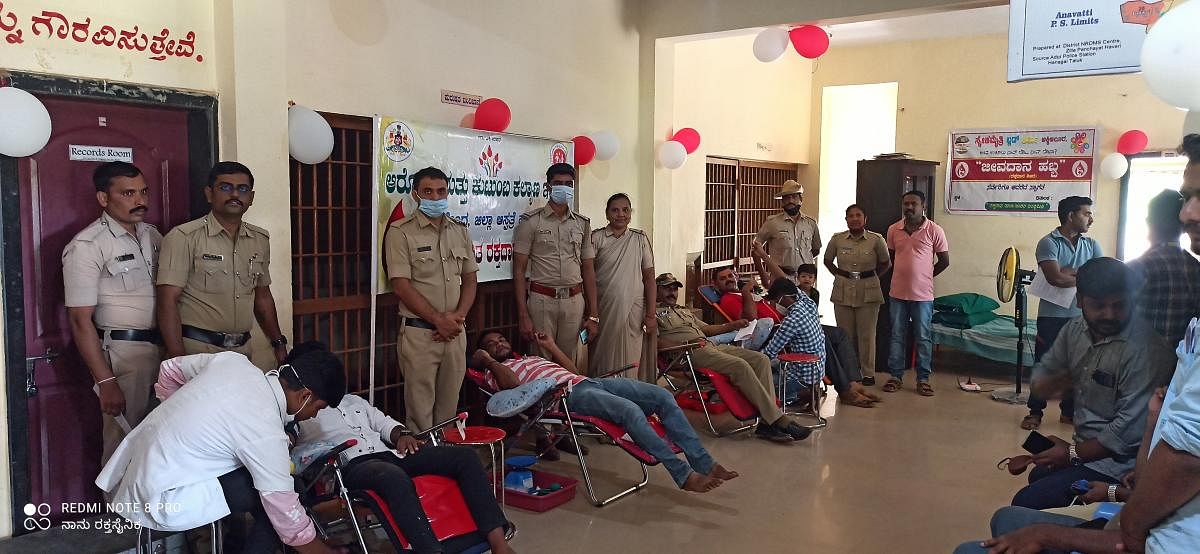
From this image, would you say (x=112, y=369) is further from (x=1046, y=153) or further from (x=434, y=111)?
(x=1046, y=153)

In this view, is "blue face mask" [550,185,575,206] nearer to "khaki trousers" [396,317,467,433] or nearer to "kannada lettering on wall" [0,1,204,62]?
"khaki trousers" [396,317,467,433]

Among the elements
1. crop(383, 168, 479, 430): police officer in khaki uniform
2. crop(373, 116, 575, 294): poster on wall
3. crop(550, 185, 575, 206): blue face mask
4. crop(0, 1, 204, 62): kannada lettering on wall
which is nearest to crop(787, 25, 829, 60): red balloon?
crop(373, 116, 575, 294): poster on wall

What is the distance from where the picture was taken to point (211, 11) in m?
3.71

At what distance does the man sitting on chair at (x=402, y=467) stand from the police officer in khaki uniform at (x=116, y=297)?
0.71 metres

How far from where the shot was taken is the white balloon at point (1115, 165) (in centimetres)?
803

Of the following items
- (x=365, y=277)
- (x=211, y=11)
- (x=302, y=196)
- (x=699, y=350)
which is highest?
(x=211, y=11)

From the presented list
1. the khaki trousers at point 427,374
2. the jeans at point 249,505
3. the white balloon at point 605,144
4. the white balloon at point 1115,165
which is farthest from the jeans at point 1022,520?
the white balloon at point 1115,165

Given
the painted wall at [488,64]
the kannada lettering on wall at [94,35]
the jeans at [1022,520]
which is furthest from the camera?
the painted wall at [488,64]

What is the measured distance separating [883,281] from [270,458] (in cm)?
619

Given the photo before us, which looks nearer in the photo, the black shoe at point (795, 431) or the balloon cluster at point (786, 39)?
the black shoe at point (795, 431)

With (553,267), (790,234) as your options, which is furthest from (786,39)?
(553,267)

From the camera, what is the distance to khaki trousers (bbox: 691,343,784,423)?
5117 millimetres

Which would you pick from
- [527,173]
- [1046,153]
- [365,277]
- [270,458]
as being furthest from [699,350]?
[1046,153]

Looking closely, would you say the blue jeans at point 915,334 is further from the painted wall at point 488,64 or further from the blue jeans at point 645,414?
the blue jeans at point 645,414
